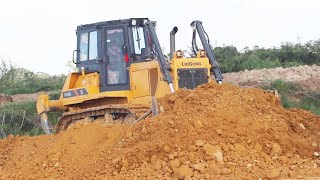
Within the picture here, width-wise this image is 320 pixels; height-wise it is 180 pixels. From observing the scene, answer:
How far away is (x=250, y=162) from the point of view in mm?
7344

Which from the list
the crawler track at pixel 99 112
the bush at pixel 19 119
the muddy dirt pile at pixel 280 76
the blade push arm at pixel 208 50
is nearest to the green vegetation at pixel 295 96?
the muddy dirt pile at pixel 280 76

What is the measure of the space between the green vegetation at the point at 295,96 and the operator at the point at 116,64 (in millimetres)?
7307

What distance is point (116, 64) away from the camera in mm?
12375

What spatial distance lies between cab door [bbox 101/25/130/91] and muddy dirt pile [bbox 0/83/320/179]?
3.30 m

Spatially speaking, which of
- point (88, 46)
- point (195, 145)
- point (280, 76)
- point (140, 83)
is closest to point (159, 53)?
point (140, 83)

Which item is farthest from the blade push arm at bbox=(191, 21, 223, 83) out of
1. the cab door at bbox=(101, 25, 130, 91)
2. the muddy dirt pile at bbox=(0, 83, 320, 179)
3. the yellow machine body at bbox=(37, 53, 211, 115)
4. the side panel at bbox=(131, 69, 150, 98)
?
the muddy dirt pile at bbox=(0, 83, 320, 179)

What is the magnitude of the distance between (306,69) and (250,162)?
51.1 feet

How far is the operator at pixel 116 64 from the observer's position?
1232cm

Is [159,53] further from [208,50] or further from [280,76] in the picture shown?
[280,76]

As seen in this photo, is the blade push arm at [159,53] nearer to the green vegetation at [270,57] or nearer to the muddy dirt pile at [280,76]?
the muddy dirt pile at [280,76]

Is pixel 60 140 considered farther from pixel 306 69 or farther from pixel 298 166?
pixel 306 69

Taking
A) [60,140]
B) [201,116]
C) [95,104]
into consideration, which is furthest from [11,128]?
[201,116]

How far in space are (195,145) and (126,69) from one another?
16.2ft

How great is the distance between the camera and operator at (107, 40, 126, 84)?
485 inches
